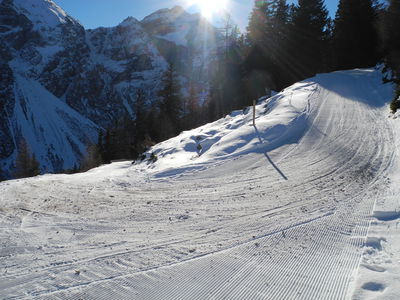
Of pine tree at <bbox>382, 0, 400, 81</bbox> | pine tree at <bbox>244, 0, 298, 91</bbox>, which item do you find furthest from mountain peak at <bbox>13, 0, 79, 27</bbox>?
pine tree at <bbox>382, 0, 400, 81</bbox>

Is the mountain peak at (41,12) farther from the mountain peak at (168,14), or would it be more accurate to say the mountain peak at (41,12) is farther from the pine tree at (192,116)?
the pine tree at (192,116)

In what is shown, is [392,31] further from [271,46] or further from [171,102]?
[171,102]

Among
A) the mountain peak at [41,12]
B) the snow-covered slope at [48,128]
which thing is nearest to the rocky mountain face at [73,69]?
the snow-covered slope at [48,128]

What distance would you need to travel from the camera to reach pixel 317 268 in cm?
358

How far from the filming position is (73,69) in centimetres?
12381

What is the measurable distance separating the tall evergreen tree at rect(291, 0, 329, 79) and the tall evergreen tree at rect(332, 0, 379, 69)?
2357 millimetres

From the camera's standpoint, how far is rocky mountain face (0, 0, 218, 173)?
256 feet

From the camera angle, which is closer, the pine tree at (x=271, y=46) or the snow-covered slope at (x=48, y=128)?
the pine tree at (x=271, y=46)

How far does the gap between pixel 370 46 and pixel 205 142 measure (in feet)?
91.1

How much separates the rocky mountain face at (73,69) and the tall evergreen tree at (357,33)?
61.9 metres

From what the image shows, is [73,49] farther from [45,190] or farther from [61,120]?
[45,190]

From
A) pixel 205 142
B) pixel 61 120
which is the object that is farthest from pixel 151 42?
→ pixel 205 142

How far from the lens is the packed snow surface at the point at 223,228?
130 inches

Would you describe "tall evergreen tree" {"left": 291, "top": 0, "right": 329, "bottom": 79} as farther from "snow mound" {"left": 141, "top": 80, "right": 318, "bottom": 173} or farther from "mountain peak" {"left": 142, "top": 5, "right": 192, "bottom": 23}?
"mountain peak" {"left": 142, "top": 5, "right": 192, "bottom": 23}
